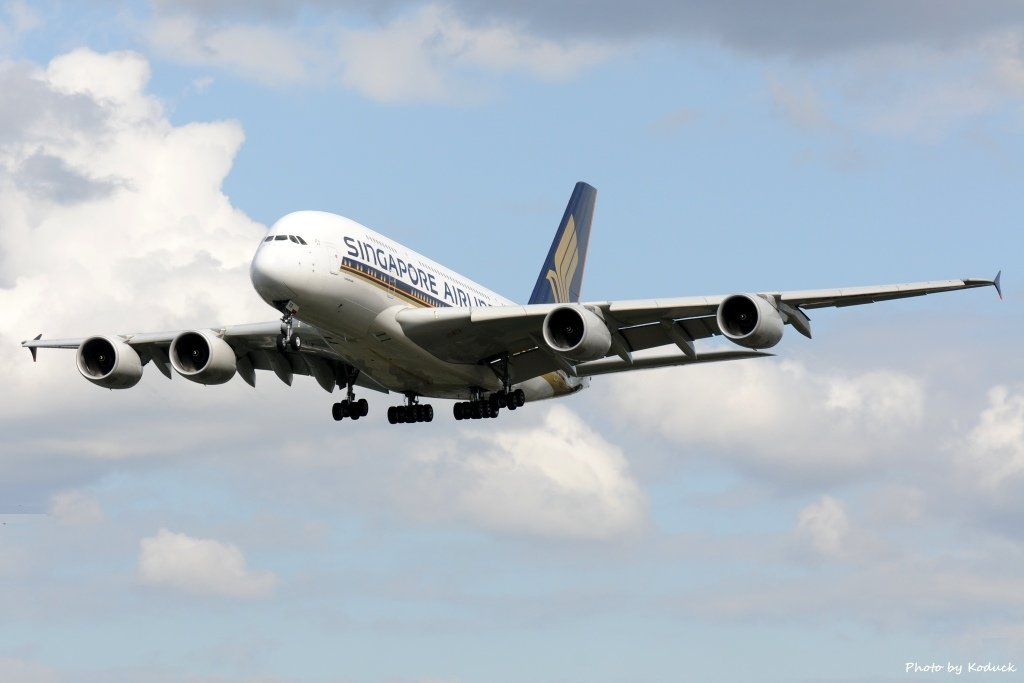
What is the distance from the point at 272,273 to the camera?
41969mm

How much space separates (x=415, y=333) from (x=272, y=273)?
454 centimetres

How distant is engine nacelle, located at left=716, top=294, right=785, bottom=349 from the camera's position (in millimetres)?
42156

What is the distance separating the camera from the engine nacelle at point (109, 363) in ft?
163

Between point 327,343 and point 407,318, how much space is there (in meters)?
2.85

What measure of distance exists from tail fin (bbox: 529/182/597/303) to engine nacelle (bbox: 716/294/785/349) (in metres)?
16.0

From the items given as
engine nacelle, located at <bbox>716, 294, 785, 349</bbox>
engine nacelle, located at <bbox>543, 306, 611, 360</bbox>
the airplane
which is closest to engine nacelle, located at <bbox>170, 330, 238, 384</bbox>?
the airplane

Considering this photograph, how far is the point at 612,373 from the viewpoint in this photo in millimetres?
51875

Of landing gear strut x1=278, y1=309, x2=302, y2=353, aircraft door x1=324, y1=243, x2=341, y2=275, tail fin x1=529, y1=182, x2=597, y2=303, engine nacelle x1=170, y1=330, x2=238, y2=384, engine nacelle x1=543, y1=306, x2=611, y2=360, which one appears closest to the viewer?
aircraft door x1=324, y1=243, x2=341, y2=275

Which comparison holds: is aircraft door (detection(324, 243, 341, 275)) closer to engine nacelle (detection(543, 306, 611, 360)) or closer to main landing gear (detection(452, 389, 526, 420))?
engine nacelle (detection(543, 306, 611, 360))

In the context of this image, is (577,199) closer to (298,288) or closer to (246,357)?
(246,357)

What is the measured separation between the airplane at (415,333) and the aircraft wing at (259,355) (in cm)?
4

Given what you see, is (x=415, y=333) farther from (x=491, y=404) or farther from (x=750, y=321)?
(x=750, y=321)

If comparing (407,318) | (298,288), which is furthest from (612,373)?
(298,288)

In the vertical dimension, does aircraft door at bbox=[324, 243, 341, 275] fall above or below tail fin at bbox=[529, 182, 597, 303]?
below
